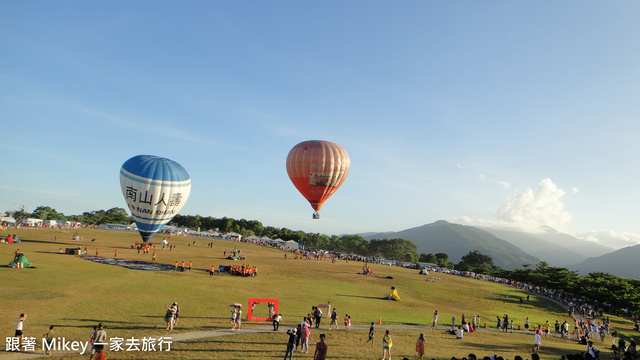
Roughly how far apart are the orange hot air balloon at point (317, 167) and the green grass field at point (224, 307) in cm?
1251

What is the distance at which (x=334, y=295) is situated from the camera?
3766cm

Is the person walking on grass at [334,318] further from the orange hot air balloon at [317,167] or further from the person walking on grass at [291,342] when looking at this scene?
the orange hot air balloon at [317,167]

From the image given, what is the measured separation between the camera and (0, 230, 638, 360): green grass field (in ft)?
62.9

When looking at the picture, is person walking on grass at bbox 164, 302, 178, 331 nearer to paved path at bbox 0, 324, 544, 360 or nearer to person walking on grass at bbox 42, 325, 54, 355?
paved path at bbox 0, 324, 544, 360

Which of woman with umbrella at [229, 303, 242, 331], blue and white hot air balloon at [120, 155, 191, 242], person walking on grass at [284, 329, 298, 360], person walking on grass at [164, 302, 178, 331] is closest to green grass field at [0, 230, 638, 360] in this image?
person walking on grass at [164, 302, 178, 331]

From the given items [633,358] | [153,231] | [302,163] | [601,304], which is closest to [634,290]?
[601,304]

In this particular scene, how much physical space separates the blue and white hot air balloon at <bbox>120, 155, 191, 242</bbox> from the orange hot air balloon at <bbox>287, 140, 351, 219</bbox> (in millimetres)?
17501

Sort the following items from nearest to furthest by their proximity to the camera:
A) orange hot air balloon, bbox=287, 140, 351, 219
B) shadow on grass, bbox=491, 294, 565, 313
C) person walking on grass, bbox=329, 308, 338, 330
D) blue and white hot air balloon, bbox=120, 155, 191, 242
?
→ person walking on grass, bbox=329, 308, 338, 330, orange hot air balloon, bbox=287, 140, 351, 219, blue and white hot air balloon, bbox=120, 155, 191, 242, shadow on grass, bbox=491, 294, 565, 313

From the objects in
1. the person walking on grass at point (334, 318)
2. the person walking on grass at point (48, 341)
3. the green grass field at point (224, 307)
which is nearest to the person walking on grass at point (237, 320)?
the green grass field at point (224, 307)

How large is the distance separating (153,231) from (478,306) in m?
46.5

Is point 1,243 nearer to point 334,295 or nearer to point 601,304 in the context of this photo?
point 334,295

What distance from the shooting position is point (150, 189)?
155 ft

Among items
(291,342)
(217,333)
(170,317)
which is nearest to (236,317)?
(217,333)

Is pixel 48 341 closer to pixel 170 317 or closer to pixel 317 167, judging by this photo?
pixel 170 317
